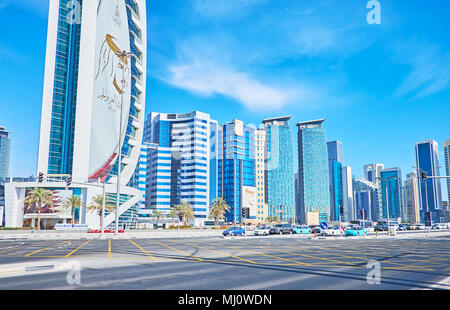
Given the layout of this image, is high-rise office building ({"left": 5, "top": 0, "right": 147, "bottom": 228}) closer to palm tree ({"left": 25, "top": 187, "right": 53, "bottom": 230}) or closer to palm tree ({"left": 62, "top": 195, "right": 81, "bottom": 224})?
palm tree ({"left": 62, "top": 195, "right": 81, "bottom": 224})

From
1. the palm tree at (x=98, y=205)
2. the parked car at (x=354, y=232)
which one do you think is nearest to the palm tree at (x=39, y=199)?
the palm tree at (x=98, y=205)

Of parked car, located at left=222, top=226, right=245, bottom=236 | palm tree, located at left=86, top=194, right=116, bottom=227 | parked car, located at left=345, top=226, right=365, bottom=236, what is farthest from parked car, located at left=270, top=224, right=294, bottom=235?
palm tree, located at left=86, top=194, right=116, bottom=227

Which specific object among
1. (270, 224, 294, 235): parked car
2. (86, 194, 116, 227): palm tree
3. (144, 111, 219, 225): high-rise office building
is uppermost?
(144, 111, 219, 225): high-rise office building

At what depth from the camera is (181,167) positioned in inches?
7096

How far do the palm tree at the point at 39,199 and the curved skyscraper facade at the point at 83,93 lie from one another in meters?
10.6

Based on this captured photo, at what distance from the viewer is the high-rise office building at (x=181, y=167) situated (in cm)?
17338

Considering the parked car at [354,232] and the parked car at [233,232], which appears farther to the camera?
the parked car at [354,232]

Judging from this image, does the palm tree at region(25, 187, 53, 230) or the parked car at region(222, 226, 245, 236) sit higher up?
the palm tree at region(25, 187, 53, 230)

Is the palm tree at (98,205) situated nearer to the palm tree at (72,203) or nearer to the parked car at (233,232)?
the palm tree at (72,203)

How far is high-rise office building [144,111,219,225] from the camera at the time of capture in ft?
569

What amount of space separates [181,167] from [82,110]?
87.7 m

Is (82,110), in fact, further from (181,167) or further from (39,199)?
(181,167)

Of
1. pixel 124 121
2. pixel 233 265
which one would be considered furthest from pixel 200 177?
pixel 233 265
